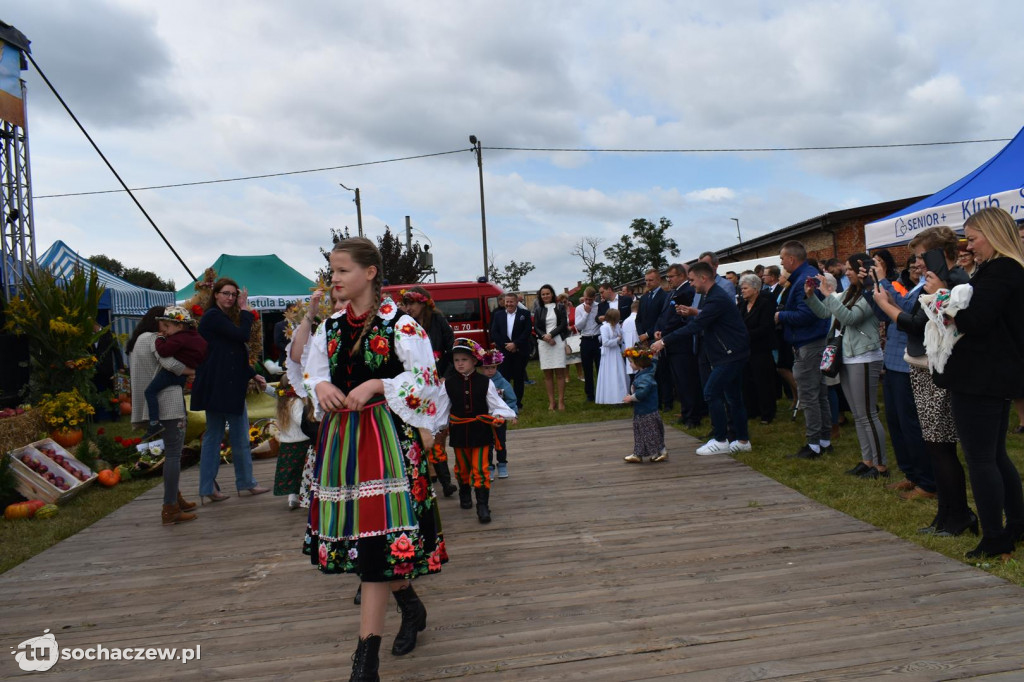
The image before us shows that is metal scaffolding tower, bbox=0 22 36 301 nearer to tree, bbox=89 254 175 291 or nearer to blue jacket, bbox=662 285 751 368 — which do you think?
blue jacket, bbox=662 285 751 368

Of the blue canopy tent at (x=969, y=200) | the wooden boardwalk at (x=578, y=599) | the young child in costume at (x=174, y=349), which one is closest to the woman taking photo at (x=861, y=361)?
the wooden boardwalk at (x=578, y=599)

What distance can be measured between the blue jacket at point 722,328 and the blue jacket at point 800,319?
0.51 metres

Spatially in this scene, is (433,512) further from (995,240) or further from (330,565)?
(995,240)

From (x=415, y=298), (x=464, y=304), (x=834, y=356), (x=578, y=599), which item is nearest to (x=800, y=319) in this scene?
(x=834, y=356)

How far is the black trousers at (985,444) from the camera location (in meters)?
3.96

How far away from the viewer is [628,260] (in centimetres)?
6612

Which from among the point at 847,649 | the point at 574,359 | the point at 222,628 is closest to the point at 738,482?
the point at 847,649

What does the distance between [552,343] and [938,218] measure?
18.7 ft

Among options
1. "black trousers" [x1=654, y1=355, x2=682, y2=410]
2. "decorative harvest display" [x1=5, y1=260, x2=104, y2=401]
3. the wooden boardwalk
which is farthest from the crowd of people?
"decorative harvest display" [x1=5, y1=260, x2=104, y2=401]

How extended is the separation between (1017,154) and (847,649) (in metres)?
7.65

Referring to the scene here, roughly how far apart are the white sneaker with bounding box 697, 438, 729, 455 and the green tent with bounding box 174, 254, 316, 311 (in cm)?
1279

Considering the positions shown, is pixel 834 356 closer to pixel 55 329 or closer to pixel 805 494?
pixel 805 494

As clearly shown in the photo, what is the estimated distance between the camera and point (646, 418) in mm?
7562

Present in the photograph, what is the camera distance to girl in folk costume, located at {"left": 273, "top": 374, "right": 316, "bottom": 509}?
5.99m
